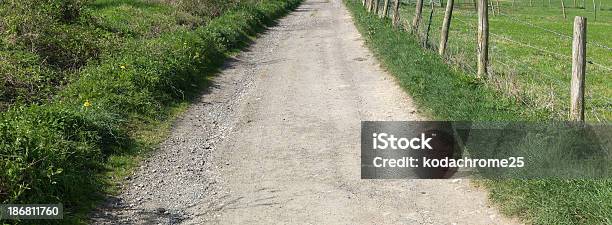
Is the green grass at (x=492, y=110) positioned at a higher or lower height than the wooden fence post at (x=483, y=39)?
lower

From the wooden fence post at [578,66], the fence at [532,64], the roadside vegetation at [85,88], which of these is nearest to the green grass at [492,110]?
the fence at [532,64]

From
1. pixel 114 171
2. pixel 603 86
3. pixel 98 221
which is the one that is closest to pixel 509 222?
pixel 98 221

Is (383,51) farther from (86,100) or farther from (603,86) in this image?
(86,100)

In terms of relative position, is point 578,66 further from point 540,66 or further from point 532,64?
point 532,64

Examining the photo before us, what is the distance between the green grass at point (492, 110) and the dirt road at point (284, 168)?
0.25m

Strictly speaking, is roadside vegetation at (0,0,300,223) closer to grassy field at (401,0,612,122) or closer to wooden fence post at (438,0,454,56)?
wooden fence post at (438,0,454,56)

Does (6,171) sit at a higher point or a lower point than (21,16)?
lower

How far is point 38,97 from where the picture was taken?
32.7 ft

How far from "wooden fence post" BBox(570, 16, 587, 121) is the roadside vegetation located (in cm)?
528

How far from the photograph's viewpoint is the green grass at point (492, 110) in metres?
5.16

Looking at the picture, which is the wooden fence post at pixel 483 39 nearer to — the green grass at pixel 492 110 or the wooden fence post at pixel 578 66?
the green grass at pixel 492 110

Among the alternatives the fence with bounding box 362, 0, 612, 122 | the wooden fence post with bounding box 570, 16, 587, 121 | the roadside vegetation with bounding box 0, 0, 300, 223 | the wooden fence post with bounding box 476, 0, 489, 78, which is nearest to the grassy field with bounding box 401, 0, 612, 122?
the fence with bounding box 362, 0, 612, 122

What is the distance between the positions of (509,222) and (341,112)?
4.87 metres

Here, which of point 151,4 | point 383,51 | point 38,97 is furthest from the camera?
point 151,4
